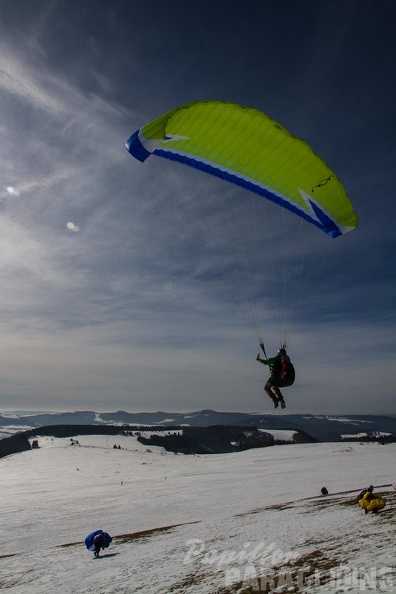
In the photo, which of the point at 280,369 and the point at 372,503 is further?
the point at 372,503

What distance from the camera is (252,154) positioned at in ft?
36.7

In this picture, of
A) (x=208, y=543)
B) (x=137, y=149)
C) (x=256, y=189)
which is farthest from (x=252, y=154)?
(x=208, y=543)

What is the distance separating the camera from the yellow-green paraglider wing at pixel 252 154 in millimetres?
9633

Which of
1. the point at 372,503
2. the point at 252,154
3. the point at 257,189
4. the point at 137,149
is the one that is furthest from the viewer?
the point at 372,503

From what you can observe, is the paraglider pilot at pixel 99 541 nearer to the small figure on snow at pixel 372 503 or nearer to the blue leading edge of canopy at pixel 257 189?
the small figure on snow at pixel 372 503

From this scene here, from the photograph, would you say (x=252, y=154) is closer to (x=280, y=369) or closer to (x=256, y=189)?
(x=256, y=189)

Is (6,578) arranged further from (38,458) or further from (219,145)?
(38,458)

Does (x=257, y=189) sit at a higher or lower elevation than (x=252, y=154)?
lower

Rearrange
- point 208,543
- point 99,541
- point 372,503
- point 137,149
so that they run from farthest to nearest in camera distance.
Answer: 1. point 372,503
2. point 208,543
3. point 99,541
4. point 137,149

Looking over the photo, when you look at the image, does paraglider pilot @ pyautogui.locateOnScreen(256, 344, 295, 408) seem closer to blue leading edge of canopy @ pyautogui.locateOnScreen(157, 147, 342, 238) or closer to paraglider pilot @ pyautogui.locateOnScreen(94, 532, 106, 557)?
blue leading edge of canopy @ pyautogui.locateOnScreen(157, 147, 342, 238)

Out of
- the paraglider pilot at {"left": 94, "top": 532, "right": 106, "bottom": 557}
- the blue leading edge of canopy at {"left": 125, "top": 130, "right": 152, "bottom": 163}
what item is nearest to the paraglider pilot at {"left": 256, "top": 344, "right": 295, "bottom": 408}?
the blue leading edge of canopy at {"left": 125, "top": 130, "right": 152, "bottom": 163}

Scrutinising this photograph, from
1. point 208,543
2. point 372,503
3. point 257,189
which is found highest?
point 257,189

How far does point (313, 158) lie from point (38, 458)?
10047 centimetres

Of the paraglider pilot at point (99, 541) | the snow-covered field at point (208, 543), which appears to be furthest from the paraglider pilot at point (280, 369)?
the paraglider pilot at point (99, 541)
